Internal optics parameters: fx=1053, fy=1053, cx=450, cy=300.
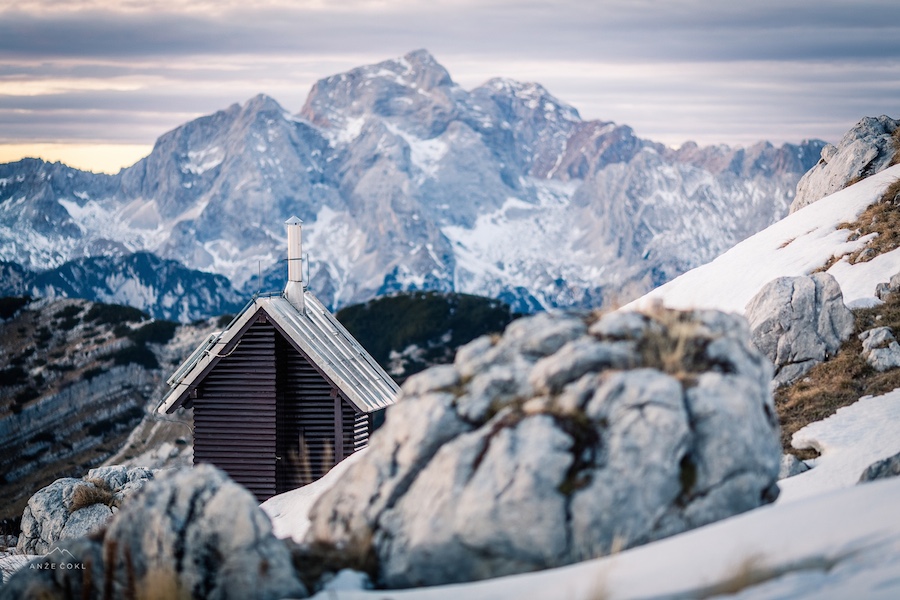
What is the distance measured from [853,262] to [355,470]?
2490 centimetres

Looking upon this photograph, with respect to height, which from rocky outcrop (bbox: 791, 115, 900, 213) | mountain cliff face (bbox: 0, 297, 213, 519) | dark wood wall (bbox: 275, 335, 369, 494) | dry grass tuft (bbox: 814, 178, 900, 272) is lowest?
mountain cliff face (bbox: 0, 297, 213, 519)

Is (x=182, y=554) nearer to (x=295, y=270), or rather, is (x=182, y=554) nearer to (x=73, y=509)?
(x=295, y=270)

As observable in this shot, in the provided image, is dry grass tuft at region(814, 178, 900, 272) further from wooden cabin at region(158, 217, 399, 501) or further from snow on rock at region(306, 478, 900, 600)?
snow on rock at region(306, 478, 900, 600)

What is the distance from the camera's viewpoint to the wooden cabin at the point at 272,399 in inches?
1024

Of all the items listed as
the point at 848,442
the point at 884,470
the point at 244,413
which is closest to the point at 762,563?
the point at 884,470

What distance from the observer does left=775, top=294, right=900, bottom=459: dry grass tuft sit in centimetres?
2384

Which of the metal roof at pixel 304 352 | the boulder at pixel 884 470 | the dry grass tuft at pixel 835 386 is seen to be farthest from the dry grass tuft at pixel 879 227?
the boulder at pixel 884 470

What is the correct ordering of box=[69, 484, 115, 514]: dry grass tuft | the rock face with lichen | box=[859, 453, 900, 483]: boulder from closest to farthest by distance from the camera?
the rock face with lichen, box=[859, 453, 900, 483]: boulder, box=[69, 484, 115, 514]: dry grass tuft

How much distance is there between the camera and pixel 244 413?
26469 millimetres

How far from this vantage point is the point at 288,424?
26.8 metres

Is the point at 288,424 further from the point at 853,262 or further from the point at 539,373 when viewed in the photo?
the point at 853,262

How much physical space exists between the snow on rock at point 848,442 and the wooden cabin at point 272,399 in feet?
34.5

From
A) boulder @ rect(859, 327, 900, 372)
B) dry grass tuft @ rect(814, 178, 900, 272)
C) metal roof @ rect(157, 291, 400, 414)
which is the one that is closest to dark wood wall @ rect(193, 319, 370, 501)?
metal roof @ rect(157, 291, 400, 414)

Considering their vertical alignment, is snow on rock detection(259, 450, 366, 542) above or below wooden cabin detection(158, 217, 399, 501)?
below
